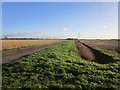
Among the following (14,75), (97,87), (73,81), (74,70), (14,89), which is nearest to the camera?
(14,89)

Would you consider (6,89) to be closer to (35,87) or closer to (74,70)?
(35,87)

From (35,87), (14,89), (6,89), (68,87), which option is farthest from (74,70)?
(6,89)

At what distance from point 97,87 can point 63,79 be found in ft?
6.59

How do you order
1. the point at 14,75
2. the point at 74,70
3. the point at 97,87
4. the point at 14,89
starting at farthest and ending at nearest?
the point at 74,70 → the point at 14,75 → the point at 97,87 → the point at 14,89

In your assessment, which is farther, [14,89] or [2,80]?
[2,80]

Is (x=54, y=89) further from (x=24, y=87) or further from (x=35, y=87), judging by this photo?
(x=24, y=87)

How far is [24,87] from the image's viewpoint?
4.13m

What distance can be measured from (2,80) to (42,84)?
262cm

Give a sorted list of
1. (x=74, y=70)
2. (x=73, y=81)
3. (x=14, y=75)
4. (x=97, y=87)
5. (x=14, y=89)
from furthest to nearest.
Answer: (x=74, y=70) → (x=14, y=75) → (x=73, y=81) → (x=97, y=87) → (x=14, y=89)

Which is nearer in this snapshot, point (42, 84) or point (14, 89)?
point (14, 89)

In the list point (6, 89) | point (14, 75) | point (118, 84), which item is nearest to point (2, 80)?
point (14, 75)

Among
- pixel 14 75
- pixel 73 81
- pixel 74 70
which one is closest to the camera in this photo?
pixel 73 81

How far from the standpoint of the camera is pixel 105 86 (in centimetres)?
433

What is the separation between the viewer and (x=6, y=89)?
403 centimetres
